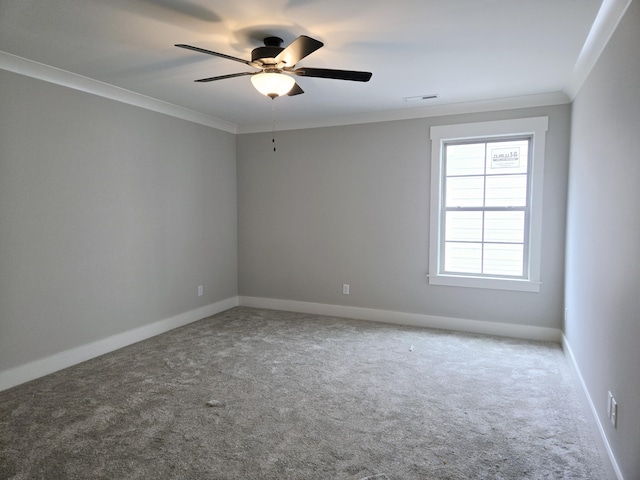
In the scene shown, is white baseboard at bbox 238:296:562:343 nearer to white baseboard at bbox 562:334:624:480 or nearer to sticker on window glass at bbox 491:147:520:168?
white baseboard at bbox 562:334:624:480

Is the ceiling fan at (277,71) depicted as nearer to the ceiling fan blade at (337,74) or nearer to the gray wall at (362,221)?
the ceiling fan blade at (337,74)

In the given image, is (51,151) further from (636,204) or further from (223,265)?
(636,204)

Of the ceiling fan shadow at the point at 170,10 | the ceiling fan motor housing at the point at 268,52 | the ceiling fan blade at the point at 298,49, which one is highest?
the ceiling fan shadow at the point at 170,10

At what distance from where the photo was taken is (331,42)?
2.74 m

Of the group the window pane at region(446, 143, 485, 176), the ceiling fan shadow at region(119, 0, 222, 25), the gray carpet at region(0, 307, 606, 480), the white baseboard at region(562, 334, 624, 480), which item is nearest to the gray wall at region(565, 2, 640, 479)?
the white baseboard at region(562, 334, 624, 480)

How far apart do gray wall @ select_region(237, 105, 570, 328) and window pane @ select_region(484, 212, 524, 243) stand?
262 millimetres

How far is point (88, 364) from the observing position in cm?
349

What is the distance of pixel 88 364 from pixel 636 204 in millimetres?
4074

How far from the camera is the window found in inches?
162

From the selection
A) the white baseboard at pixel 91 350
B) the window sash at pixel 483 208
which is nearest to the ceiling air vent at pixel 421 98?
the window sash at pixel 483 208

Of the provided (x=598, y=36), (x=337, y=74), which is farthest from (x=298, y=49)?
(x=598, y=36)

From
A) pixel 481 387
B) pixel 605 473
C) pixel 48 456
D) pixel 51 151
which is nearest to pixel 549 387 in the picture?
pixel 481 387

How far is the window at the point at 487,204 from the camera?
13.5 feet

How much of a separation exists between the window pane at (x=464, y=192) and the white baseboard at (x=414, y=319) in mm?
1316
